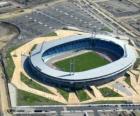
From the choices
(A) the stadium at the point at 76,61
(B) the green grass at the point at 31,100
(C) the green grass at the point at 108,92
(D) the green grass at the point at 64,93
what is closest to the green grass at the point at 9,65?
(A) the stadium at the point at 76,61

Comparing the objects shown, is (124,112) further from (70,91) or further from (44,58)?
(44,58)

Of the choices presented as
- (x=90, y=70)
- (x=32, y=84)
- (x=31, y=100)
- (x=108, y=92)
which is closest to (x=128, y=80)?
(x=108, y=92)

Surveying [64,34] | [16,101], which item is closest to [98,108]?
[16,101]

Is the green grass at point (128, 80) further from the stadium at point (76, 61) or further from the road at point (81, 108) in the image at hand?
the road at point (81, 108)

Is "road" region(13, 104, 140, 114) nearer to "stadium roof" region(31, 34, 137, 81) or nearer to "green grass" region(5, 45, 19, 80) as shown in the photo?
"stadium roof" region(31, 34, 137, 81)

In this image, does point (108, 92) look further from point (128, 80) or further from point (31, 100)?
point (31, 100)

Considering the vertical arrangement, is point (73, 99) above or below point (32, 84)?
above
